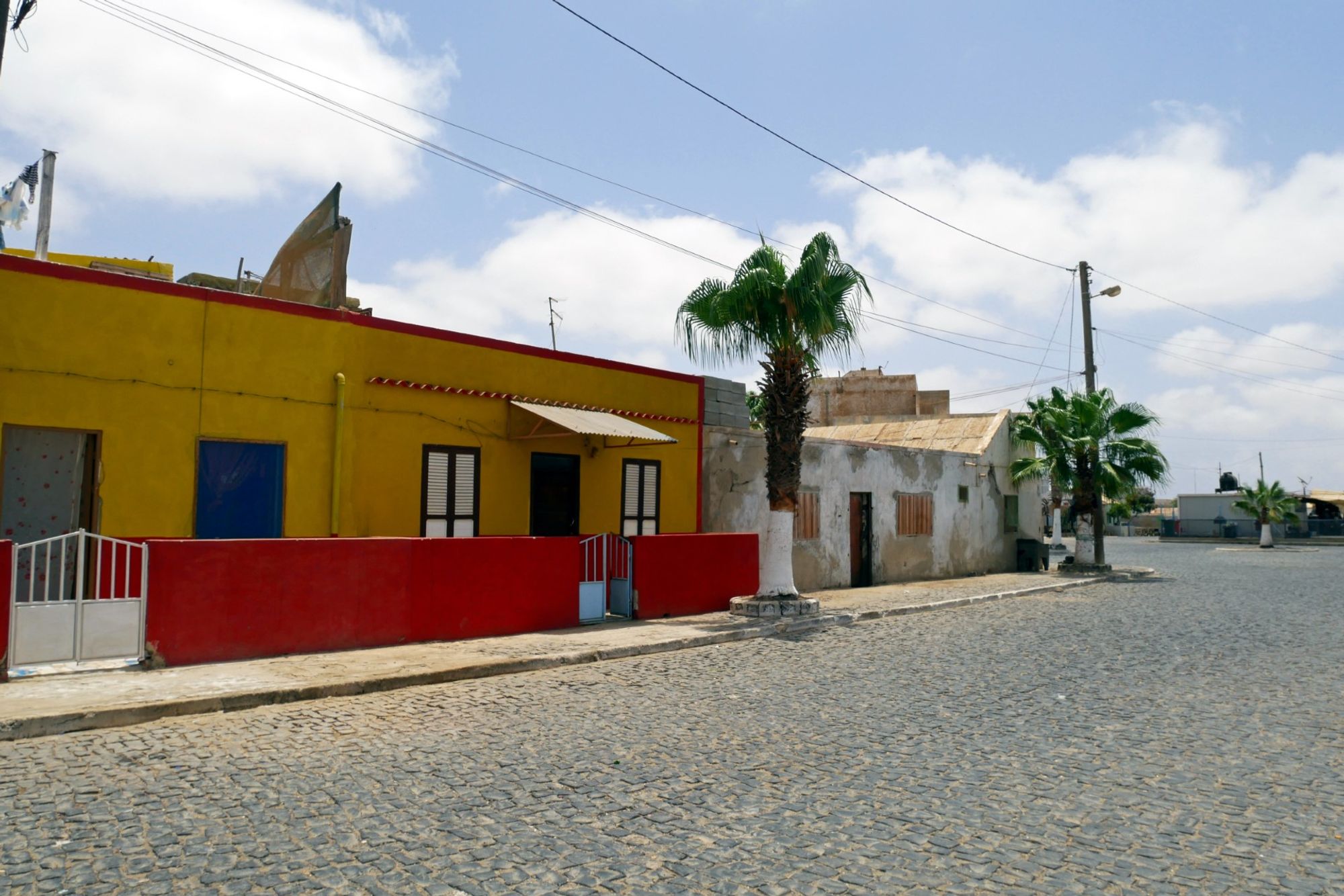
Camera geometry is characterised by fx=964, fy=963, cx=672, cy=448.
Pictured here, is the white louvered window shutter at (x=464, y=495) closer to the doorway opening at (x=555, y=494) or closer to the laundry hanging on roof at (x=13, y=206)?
the doorway opening at (x=555, y=494)

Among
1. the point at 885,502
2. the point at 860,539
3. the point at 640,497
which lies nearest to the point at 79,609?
the point at 640,497

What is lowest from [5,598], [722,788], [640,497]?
[722,788]

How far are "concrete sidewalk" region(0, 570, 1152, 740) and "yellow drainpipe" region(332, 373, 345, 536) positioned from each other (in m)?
2.29

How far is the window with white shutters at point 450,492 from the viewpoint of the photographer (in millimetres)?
13625

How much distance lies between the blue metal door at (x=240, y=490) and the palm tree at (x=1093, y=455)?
69.2 feet

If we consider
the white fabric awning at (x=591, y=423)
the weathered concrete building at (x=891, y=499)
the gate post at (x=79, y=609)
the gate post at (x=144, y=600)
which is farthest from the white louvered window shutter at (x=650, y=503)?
the gate post at (x=79, y=609)

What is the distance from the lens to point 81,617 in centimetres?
892

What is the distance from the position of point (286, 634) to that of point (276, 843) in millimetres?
5958

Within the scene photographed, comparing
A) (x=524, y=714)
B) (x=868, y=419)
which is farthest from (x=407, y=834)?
(x=868, y=419)

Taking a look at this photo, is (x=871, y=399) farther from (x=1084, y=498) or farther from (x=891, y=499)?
(x=891, y=499)

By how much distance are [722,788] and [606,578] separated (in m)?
8.35

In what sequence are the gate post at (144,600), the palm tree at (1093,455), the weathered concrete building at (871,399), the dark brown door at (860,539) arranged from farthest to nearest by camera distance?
the weathered concrete building at (871,399) < the palm tree at (1093,455) < the dark brown door at (860,539) < the gate post at (144,600)

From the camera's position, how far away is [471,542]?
11.9 metres

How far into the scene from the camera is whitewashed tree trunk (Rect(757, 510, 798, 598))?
1509 cm
